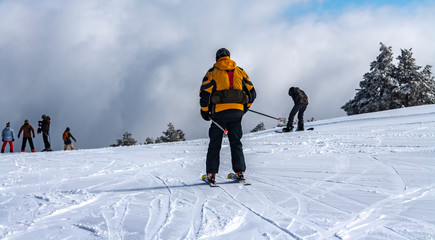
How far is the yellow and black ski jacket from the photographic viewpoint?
15.4ft

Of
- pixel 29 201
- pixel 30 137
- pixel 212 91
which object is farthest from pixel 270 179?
pixel 30 137

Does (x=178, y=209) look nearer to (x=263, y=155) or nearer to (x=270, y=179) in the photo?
(x=270, y=179)

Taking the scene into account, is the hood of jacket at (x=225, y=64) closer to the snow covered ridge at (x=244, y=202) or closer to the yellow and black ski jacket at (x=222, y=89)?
the yellow and black ski jacket at (x=222, y=89)

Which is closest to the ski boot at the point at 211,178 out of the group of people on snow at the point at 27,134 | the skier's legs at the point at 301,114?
the skier's legs at the point at 301,114

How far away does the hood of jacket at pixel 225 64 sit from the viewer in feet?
15.4

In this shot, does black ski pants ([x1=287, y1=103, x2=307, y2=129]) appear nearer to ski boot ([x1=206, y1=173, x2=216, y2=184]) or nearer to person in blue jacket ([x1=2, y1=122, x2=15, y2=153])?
ski boot ([x1=206, y1=173, x2=216, y2=184])

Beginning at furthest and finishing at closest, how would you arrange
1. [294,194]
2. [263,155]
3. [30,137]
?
[30,137] < [263,155] < [294,194]

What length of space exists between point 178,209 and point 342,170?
9.43ft

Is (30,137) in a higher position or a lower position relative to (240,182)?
higher

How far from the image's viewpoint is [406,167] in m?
4.64

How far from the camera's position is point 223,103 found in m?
4.73

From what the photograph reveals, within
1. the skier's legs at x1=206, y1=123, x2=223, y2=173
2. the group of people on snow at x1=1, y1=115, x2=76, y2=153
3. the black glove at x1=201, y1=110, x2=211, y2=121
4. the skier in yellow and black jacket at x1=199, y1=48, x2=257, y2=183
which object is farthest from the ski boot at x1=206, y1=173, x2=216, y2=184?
the group of people on snow at x1=1, y1=115, x2=76, y2=153

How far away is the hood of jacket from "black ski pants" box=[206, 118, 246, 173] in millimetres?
831

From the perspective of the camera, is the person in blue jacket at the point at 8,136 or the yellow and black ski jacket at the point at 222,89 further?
the person in blue jacket at the point at 8,136
